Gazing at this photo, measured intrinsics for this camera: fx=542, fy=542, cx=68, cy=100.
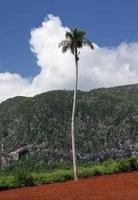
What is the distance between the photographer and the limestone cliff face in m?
119

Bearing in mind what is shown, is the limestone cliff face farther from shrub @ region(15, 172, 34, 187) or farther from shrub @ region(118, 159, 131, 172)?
shrub @ region(15, 172, 34, 187)

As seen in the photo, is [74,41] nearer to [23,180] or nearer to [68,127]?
[23,180]

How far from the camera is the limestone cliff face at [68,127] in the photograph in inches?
4692

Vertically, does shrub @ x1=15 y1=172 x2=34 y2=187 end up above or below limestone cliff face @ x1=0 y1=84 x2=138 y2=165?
below

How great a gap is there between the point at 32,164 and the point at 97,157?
46.6 ft

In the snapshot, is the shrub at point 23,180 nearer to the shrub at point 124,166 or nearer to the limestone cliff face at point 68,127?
the shrub at point 124,166

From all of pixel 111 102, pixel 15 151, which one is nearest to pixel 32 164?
pixel 15 151

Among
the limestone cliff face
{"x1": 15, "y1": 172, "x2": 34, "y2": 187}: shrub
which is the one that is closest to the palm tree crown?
{"x1": 15, "y1": 172, "x2": 34, "y2": 187}: shrub

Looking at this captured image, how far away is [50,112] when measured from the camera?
5167 inches

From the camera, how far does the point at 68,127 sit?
123 m

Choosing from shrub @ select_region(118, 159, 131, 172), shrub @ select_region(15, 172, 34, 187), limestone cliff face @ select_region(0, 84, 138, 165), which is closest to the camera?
shrub @ select_region(15, 172, 34, 187)

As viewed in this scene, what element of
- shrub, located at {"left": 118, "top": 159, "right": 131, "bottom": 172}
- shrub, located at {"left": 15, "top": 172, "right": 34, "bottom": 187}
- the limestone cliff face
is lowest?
shrub, located at {"left": 15, "top": 172, "right": 34, "bottom": 187}

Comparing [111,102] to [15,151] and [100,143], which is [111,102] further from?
[15,151]

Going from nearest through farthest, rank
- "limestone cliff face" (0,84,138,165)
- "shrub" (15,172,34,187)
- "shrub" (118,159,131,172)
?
1. "shrub" (15,172,34,187)
2. "shrub" (118,159,131,172)
3. "limestone cliff face" (0,84,138,165)
